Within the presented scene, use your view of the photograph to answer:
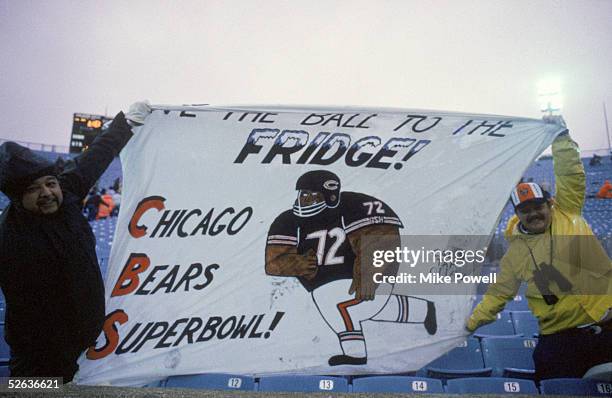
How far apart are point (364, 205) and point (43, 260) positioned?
204cm

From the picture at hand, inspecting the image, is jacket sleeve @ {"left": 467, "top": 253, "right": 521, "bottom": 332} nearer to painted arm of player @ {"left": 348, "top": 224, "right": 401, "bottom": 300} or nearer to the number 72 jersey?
painted arm of player @ {"left": 348, "top": 224, "right": 401, "bottom": 300}

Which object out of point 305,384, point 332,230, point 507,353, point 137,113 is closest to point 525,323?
point 507,353

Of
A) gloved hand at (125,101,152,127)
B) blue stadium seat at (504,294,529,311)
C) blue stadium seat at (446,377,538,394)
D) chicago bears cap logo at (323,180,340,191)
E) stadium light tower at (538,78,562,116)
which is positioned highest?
stadium light tower at (538,78,562,116)

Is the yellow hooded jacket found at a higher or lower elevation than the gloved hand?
lower

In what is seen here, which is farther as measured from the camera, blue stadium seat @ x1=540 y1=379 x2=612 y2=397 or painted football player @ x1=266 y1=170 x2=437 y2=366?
painted football player @ x1=266 y1=170 x2=437 y2=366

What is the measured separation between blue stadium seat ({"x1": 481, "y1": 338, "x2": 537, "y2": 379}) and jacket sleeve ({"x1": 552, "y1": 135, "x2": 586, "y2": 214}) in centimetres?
126

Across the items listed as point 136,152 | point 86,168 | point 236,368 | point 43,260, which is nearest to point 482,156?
point 236,368

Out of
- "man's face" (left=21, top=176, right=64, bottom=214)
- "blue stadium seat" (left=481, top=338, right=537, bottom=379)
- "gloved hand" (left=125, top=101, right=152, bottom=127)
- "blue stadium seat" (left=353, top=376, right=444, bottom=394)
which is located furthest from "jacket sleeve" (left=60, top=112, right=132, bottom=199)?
"blue stadium seat" (left=481, top=338, right=537, bottom=379)

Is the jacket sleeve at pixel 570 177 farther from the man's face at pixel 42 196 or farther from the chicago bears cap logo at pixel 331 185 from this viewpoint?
the man's face at pixel 42 196

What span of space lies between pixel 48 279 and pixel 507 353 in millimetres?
3486

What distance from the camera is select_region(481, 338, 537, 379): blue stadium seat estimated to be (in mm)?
2889

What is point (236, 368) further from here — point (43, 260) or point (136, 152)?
point (136, 152)

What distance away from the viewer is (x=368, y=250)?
248 cm

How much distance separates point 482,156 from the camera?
2.66 meters
